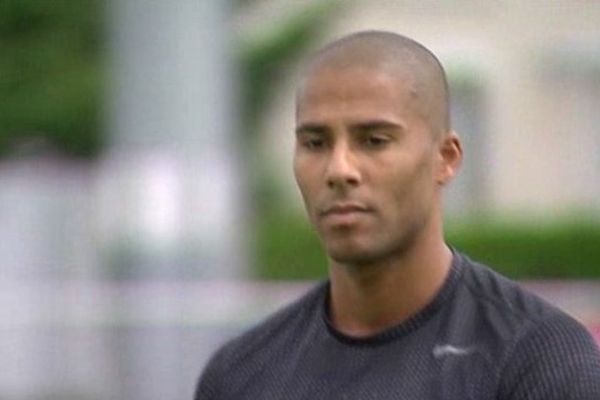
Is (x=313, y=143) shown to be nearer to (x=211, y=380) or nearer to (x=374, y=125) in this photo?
(x=374, y=125)

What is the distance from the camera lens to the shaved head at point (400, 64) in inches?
123

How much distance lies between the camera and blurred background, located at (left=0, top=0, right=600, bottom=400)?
9.77 metres

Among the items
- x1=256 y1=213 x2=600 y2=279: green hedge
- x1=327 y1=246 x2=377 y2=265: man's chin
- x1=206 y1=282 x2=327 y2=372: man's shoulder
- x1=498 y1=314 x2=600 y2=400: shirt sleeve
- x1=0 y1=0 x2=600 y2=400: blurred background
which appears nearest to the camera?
x1=498 y1=314 x2=600 y2=400: shirt sleeve

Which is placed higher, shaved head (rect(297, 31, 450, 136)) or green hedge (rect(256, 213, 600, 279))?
shaved head (rect(297, 31, 450, 136))

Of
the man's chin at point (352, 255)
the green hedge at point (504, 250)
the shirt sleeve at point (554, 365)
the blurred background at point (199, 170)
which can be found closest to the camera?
the shirt sleeve at point (554, 365)

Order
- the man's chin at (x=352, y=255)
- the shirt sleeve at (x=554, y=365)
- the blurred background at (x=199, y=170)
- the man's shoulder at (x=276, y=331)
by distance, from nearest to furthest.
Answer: the shirt sleeve at (x=554, y=365), the man's chin at (x=352, y=255), the man's shoulder at (x=276, y=331), the blurred background at (x=199, y=170)

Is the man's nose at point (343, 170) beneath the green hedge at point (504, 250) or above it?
above

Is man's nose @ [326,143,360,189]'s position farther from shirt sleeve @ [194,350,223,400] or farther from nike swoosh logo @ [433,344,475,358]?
shirt sleeve @ [194,350,223,400]

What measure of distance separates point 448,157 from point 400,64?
0.48ft

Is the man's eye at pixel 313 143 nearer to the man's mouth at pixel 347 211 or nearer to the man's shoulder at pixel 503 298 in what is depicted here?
the man's mouth at pixel 347 211

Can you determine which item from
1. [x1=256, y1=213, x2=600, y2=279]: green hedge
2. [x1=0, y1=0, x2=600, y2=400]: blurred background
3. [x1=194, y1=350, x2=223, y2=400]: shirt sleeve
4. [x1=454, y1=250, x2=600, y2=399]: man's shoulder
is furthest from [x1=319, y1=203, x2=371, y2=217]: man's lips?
[x1=256, y1=213, x2=600, y2=279]: green hedge

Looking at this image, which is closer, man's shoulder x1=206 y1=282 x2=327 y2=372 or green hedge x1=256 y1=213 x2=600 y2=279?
man's shoulder x1=206 y1=282 x2=327 y2=372

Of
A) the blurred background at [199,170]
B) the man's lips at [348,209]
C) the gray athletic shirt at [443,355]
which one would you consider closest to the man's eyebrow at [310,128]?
the man's lips at [348,209]

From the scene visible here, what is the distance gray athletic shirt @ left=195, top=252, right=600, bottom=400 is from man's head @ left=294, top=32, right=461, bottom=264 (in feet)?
0.38
